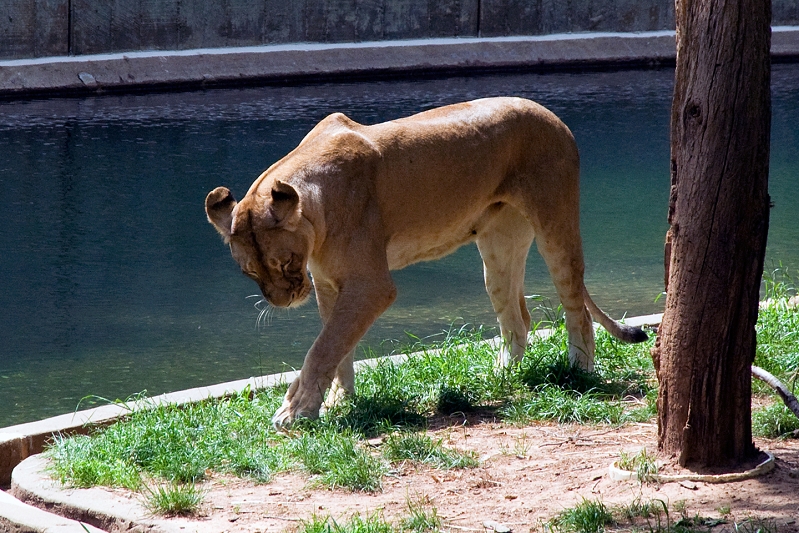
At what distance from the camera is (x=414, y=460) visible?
17.3 ft

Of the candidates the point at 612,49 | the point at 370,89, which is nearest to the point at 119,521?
the point at 370,89

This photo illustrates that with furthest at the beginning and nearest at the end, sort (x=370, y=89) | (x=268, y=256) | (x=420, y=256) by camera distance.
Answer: (x=370, y=89) < (x=420, y=256) < (x=268, y=256)

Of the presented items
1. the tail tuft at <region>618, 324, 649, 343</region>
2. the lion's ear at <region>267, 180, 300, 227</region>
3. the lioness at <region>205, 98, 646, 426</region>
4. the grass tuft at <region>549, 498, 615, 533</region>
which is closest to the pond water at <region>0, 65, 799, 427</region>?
the lioness at <region>205, 98, 646, 426</region>

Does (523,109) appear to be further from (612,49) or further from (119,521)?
(612,49)

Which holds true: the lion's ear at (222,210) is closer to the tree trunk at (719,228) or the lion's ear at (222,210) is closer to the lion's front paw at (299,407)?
the lion's front paw at (299,407)

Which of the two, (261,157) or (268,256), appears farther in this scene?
(261,157)

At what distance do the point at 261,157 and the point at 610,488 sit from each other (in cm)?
1091

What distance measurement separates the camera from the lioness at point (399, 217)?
5750 mm

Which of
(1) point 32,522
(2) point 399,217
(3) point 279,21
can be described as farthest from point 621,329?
(3) point 279,21

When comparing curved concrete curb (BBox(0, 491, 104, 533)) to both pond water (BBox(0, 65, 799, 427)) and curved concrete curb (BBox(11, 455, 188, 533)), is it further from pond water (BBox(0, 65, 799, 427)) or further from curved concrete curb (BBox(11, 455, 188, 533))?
pond water (BBox(0, 65, 799, 427))

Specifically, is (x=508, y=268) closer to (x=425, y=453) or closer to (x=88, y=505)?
(x=425, y=453)

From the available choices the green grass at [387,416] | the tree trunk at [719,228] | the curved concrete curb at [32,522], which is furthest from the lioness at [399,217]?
the tree trunk at [719,228]

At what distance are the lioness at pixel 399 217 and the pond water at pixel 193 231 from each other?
178 cm

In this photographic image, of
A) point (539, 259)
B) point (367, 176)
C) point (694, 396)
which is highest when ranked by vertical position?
point (367, 176)
